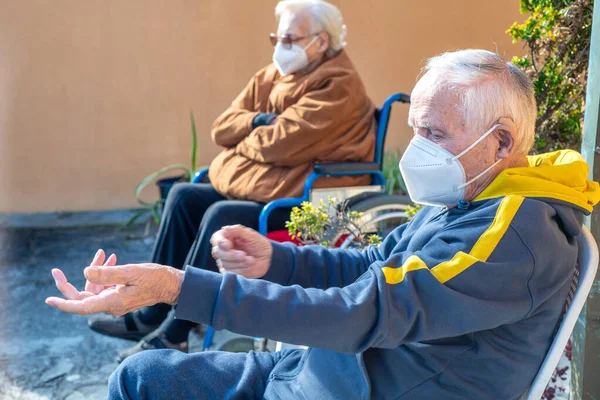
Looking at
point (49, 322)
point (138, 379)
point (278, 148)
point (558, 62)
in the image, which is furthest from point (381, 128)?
point (138, 379)

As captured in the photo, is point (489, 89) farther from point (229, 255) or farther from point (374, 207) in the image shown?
point (374, 207)

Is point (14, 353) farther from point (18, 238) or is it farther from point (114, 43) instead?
point (114, 43)

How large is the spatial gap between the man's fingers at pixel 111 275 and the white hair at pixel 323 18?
251 centimetres

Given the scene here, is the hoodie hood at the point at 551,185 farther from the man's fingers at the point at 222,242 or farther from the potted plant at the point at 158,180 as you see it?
the potted plant at the point at 158,180

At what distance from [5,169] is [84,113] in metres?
0.75

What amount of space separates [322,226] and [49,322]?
76.4 inches

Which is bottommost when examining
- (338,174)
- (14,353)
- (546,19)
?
(14,353)

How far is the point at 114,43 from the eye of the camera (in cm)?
568

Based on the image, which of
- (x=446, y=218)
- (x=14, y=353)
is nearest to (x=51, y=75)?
(x=14, y=353)

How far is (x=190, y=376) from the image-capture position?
1.69 m

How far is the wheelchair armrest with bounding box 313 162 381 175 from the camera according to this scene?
3.32 meters

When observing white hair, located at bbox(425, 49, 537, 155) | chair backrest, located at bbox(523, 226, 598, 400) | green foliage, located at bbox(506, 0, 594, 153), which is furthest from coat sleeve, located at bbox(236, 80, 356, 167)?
chair backrest, located at bbox(523, 226, 598, 400)

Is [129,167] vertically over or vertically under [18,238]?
over

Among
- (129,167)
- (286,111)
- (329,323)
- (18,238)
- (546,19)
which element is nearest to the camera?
(329,323)
